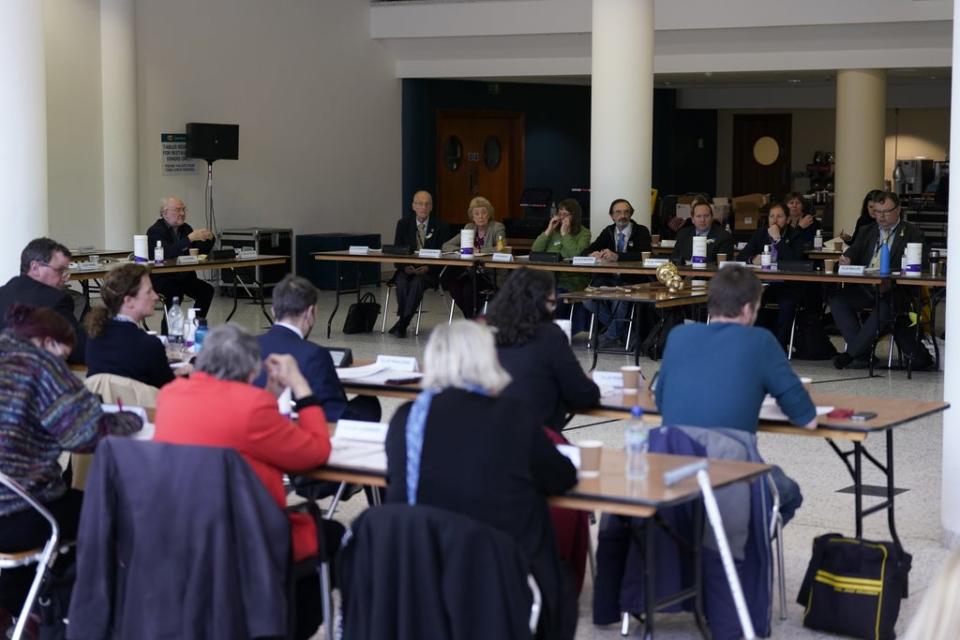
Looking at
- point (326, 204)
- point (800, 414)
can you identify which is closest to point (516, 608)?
point (800, 414)

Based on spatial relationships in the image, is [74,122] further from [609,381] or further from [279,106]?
[609,381]

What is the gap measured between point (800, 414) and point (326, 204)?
13.6 metres

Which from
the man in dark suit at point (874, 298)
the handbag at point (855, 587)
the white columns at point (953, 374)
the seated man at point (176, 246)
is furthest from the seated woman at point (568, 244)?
the handbag at point (855, 587)

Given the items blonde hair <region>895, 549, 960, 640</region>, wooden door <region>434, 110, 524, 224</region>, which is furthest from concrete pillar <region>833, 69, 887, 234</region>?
blonde hair <region>895, 549, 960, 640</region>

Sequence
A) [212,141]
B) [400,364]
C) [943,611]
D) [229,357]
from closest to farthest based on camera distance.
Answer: [943,611], [229,357], [400,364], [212,141]

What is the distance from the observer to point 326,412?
16.7 ft

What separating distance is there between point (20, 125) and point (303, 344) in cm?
458

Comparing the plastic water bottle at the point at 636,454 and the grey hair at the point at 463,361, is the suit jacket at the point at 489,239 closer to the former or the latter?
the plastic water bottle at the point at 636,454

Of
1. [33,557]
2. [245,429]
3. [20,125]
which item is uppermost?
[20,125]

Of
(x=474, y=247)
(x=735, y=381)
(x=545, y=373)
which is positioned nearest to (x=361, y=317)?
(x=474, y=247)

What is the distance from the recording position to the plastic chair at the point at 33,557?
4109 mm

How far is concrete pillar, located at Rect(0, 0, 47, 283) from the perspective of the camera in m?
8.70

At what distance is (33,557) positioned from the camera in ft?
13.8

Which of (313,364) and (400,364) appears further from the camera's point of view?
(400,364)
